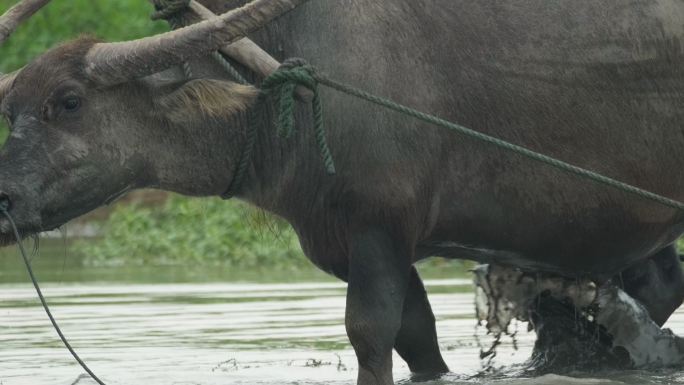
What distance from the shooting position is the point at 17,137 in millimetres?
5809

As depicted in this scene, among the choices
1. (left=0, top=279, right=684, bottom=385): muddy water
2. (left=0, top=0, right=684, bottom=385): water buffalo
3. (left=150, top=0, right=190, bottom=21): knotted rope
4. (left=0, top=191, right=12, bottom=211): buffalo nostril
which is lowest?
(left=0, top=279, right=684, bottom=385): muddy water

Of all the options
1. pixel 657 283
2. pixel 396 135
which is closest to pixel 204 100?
pixel 396 135

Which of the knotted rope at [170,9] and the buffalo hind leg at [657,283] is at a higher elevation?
the knotted rope at [170,9]

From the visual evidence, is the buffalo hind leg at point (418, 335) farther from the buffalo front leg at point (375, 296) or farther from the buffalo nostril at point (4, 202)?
the buffalo nostril at point (4, 202)

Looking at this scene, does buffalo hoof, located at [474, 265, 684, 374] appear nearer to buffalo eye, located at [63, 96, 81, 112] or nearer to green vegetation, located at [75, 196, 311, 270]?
buffalo eye, located at [63, 96, 81, 112]

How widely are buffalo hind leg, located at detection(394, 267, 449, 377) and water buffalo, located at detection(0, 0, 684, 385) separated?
35 cm

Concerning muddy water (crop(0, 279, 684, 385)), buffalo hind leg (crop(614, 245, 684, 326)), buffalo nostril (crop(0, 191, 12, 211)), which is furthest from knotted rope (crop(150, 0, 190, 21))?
buffalo hind leg (crop(614, 245, 684, 326))

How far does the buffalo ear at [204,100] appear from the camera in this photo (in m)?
5.93

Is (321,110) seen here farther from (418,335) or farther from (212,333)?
(212,333)

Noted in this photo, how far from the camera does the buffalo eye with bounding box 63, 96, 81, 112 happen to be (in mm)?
5867

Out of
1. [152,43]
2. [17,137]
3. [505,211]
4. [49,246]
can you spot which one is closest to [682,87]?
[505,211]

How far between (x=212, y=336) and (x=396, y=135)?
285 cm

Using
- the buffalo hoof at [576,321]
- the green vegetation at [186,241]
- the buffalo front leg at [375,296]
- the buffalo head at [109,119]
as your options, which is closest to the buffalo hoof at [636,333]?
the buffalo hoof at [576,321]

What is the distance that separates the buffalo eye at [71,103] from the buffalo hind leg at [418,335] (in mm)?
1597
